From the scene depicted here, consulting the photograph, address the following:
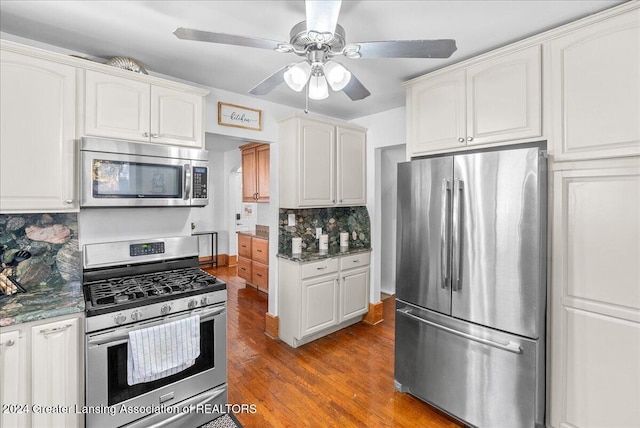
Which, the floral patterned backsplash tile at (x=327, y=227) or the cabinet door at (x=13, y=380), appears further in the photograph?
the floral patterned backsplash tile at (x=327, y=227)

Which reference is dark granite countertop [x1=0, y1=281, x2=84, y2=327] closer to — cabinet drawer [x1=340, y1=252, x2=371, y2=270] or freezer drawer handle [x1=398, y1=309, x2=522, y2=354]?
freezer drawer handle [x1=398, y1=309, x2=522, y2=354]

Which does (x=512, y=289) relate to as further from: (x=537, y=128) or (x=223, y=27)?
(x=223, y=27)

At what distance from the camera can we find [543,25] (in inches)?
74.7

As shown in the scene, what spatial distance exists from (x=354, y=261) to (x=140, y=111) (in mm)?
2523

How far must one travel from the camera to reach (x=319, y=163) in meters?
3.33

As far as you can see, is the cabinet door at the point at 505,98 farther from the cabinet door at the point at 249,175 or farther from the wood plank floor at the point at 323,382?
the cabinet door at the point at 249,175

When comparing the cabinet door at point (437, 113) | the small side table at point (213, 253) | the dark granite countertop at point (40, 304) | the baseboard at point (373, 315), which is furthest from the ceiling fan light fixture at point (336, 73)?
the small side table at point (213, 253)

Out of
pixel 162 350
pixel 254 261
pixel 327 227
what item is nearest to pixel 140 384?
pixel 162 350

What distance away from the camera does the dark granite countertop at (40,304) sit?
1610 mm

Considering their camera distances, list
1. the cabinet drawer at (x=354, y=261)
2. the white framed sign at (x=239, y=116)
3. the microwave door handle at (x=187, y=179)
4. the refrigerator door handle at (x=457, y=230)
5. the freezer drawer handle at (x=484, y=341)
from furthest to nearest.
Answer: the cabinet drawer at (x=354, y=261) → the white framed sign at (x=239, y=116) → the microwave door handle at (x=187, y=179) → the refrigerator door handle at (x=457, y=230) → the freezer drawer handle at (x=484, y=341)

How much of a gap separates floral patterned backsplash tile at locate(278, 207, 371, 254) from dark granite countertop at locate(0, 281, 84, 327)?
6.13 ft

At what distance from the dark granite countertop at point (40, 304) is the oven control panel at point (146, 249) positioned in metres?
0.40

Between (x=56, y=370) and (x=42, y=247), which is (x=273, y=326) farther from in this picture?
(x=42, y=247)

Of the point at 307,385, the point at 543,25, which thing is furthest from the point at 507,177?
the point at 307,385
